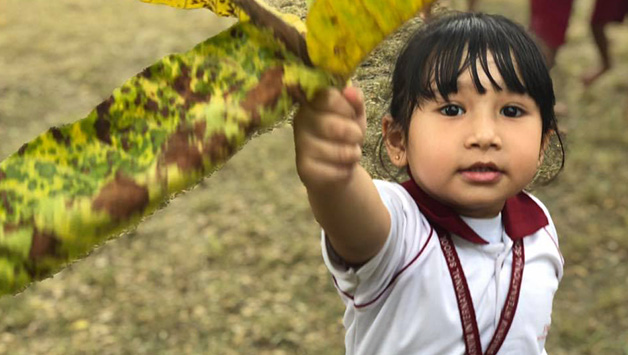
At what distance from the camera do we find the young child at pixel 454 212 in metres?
0.85

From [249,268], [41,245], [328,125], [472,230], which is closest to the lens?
[41,245]

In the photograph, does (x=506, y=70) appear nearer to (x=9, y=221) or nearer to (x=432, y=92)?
(x=432, y=92)

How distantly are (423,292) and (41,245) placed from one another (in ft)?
1.60

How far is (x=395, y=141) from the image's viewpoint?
958 millimetres

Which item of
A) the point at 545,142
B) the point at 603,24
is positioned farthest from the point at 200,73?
the point at 603,24

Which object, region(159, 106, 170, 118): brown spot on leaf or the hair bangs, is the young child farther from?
region(159, 106, 170, 118): brown spot on leaf

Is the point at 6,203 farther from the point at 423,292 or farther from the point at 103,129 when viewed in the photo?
the point at 423,292

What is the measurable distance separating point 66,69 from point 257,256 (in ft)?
6.70

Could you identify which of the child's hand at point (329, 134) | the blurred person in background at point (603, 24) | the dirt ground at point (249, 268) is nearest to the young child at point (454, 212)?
the child's hand at point (329, 134)

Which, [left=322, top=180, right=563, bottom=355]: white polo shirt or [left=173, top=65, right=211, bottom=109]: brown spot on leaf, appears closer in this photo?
Answer: [left=173, top=65, right=211, bottom=109]: brown spot on leaf

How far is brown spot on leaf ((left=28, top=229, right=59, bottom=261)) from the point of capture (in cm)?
52

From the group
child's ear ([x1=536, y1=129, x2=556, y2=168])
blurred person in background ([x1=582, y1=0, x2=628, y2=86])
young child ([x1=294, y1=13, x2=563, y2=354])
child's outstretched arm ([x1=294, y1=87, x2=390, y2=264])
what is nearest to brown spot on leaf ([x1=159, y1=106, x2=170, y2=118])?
child's outstretched arm ([x1=294, y1=87, x2=390, y2=264])

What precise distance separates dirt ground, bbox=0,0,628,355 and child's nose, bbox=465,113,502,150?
4.54 feet

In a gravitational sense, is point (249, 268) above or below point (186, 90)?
below
